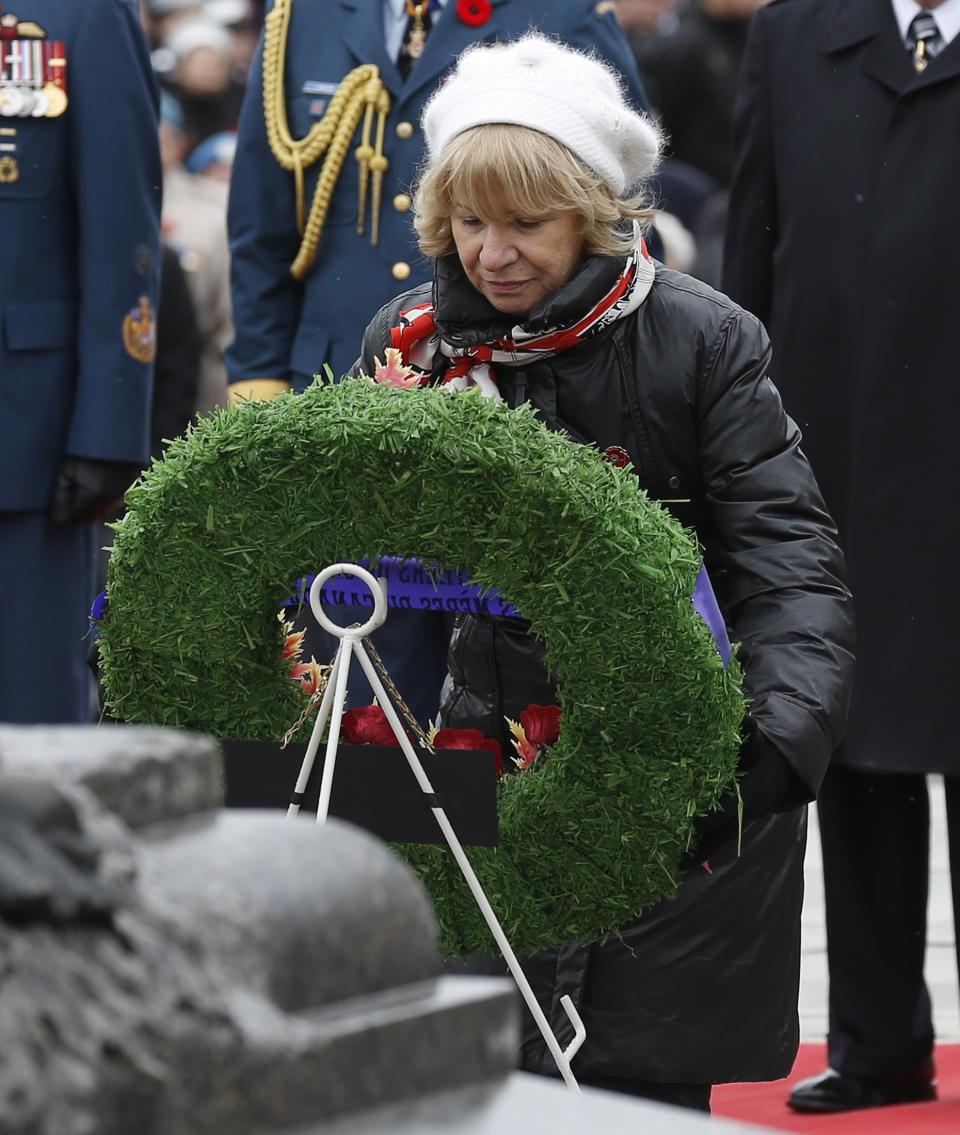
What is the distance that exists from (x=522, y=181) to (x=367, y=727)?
77 cm

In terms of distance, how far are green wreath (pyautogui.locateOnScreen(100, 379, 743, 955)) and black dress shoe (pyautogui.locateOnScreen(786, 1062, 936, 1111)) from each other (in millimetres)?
1560

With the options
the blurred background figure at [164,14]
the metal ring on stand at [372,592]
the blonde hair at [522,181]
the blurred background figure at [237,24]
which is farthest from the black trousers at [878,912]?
the blurred background figure at [164,14]

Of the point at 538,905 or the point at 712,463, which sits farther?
the point at 712,463

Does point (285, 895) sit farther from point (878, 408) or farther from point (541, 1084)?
point (878, 408)

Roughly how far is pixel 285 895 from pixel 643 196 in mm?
1861

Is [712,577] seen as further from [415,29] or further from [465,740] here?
[415,29]

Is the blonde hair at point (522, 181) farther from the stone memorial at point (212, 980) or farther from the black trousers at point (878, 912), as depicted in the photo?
the black trousers at point (878, 912)

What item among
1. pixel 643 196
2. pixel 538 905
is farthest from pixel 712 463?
pixel 538 905

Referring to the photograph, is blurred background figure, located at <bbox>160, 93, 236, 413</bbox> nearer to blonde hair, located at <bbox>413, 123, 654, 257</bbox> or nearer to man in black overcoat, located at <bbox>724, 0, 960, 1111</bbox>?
man in black overcoat, located at <bbox>724, 0, 960, 1111</bbox>

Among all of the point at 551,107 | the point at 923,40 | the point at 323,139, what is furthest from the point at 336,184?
the point at 551,107

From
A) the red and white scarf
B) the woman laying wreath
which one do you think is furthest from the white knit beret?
the red and white scarf

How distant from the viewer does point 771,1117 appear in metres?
4.24

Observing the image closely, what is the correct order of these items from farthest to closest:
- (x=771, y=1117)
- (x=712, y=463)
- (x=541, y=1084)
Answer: (x=771, y=1117), (x=712, y=463), (x=541, y=1084)

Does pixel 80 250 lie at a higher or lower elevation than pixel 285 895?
higher
